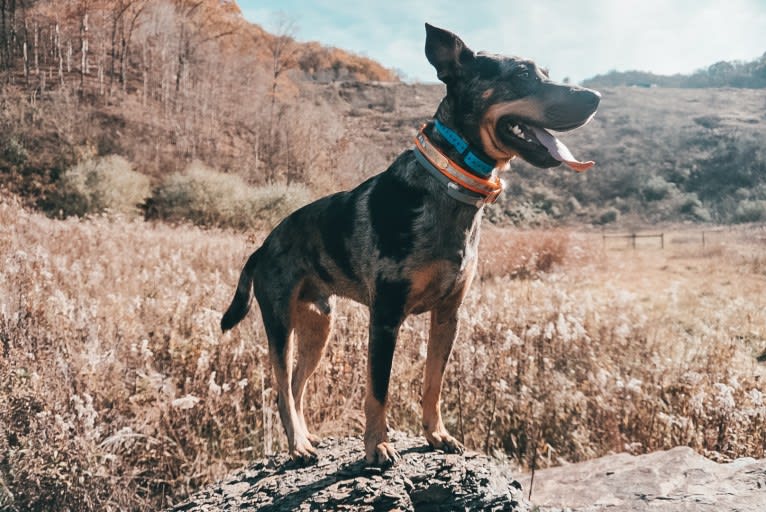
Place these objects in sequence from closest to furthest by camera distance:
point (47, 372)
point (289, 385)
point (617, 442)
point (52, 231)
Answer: point (289, 385)
point (47, 372)
point (617, 442)
point (52, 231)

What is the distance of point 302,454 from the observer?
3.21 m

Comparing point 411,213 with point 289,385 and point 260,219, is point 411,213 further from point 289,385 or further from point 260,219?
point 260,219

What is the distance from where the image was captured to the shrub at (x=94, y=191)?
2319 cm

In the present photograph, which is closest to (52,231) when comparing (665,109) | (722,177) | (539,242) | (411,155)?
(411,155)

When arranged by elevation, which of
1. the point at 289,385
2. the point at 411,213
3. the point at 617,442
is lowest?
the point at 617,442

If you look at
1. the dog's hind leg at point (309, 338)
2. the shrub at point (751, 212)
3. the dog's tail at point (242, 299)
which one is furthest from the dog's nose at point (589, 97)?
the shrub at point (751, 212)

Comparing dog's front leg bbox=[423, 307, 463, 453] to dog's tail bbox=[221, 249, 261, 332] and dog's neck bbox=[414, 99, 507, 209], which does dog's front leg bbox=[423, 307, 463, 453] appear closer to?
dog's neck bbox=[414, 99, 507, 209]

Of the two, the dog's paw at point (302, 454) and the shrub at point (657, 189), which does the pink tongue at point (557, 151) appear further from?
the shrub at point (657, 189)

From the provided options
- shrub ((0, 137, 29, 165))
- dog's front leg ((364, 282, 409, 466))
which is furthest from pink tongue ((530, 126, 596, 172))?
shrub ((0, 137, 29, 165))

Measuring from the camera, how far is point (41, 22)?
1260 inches

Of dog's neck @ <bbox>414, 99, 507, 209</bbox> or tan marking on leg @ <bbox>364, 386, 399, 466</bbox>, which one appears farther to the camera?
tan marking on leg @ <bbox>364, 386, 399, 466</bbox>

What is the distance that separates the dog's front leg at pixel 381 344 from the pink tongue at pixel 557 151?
2.98 ft

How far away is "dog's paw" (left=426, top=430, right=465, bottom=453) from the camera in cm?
310

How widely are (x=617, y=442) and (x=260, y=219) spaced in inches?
829
